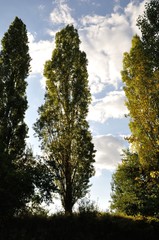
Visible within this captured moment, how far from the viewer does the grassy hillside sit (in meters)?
11.1

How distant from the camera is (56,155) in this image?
18359mm

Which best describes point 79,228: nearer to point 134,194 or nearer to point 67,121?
point 67,121

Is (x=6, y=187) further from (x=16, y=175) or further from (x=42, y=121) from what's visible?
(x=42, y=121)

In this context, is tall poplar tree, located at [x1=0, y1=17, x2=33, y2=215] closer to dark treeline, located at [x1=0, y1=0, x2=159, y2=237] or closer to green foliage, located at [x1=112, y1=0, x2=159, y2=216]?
dark treeline, located at [x1=0, y1=0, x2=159, y2=237]

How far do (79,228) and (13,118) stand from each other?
907 cm

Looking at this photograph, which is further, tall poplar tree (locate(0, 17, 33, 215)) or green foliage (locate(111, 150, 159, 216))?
green foliage (locate(111, 150, 159, 216))

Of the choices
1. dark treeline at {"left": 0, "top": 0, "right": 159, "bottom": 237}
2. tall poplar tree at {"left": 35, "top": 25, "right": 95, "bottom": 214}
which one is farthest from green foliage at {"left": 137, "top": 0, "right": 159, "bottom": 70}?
tall poplar tree at {"left": 35, "top": 25, "right": 95, "bottom": 214}

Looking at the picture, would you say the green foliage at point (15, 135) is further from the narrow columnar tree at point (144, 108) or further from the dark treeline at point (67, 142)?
the narrow columnar tree at point (144, 108)

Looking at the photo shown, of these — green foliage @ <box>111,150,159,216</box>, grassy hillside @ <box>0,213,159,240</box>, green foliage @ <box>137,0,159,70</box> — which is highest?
green foliage @ <box>137,0,159,70</box>

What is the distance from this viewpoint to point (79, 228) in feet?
39.1

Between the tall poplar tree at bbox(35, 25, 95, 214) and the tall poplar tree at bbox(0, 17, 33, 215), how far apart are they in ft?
5.51

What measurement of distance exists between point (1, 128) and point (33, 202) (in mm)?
5166

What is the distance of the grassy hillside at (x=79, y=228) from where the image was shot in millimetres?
11125

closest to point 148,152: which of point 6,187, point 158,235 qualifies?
point 158,235
